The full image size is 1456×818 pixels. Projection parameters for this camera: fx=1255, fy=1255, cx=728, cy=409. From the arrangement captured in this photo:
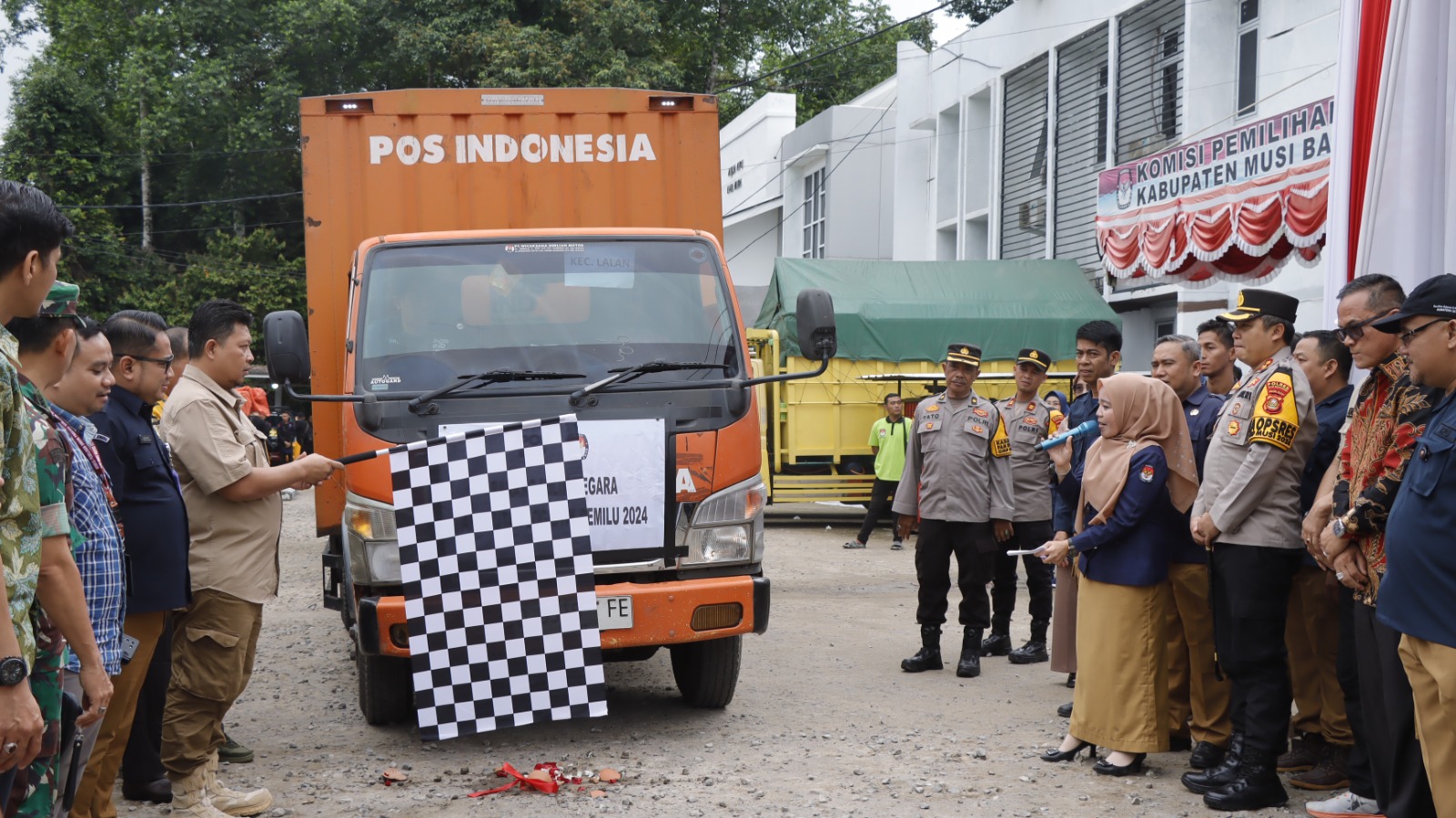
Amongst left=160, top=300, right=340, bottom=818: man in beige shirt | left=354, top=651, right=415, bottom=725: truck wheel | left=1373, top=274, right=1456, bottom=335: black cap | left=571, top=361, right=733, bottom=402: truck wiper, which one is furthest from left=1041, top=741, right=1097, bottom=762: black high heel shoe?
left=160, top=300, right=340, bottom=818: man in beige shirt

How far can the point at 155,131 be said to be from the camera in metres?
29.2

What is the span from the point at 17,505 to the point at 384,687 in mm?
3639

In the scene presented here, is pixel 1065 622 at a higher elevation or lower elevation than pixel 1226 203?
lower

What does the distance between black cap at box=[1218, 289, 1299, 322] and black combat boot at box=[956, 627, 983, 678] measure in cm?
282

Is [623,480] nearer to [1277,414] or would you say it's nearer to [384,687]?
[384,687]

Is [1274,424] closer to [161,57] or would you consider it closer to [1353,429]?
[1353,429]

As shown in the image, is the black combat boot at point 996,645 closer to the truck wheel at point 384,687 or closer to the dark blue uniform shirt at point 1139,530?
the dark blue uniform shirt at point 1139,530

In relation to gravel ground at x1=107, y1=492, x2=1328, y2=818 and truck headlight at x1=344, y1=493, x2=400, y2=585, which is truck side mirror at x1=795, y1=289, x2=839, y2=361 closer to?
gravel ground at x1=107, y1=492, x2=1328, y2=818

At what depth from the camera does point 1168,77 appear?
48.1 ft

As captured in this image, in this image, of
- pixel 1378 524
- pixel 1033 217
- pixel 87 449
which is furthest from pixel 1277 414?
pixel 1033 217

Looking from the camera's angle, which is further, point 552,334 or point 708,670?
point 708,670

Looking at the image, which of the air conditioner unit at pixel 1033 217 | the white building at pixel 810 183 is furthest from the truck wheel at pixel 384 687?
the white building at pixel 810 183

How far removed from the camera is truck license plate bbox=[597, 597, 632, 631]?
5297mm

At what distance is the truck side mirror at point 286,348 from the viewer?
5.34 metres
